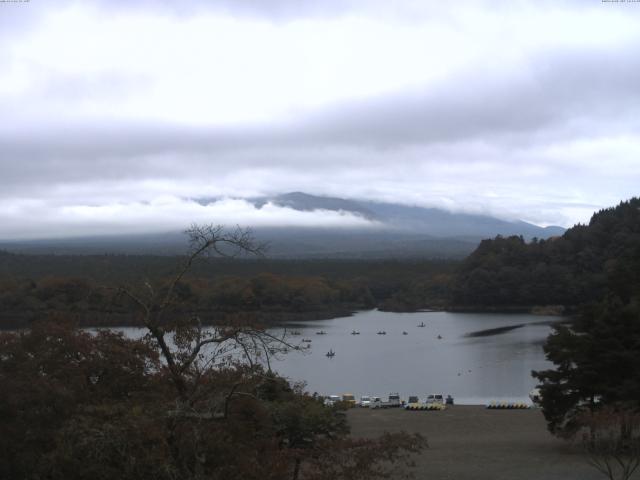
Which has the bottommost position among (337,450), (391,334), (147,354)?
(391,334)

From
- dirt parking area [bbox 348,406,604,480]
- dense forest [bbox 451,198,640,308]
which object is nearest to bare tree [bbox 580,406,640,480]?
dirt parking area [bbox 348,406,604,480]

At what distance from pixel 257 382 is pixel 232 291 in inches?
1901

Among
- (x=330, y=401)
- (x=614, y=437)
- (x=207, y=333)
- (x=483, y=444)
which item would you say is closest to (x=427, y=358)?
(x=330, y=401)

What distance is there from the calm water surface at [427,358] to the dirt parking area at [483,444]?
137 inches

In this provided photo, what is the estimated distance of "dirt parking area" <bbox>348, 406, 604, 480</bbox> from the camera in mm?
11852

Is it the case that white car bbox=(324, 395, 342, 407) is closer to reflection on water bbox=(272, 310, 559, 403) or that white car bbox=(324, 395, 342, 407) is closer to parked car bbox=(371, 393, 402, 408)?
parked car bbox=(371, 393, 402, 408)

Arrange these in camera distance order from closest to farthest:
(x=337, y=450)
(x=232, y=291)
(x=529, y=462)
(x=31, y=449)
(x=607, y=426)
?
(x=337, y=450) < (x=31, y=449) < (x=607, y=426) < (x=529, y=462) < (x=232, y=291)

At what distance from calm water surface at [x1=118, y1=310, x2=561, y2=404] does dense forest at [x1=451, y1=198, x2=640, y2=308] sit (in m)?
4.41

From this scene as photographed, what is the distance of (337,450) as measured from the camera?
608cm

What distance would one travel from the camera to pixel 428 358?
34.8 meters

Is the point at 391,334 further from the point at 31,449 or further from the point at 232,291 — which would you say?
the point at 31,449

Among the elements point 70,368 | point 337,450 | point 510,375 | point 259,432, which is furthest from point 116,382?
point 510,375

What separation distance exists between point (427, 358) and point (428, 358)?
0.15 ft

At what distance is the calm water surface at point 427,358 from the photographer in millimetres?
26422
